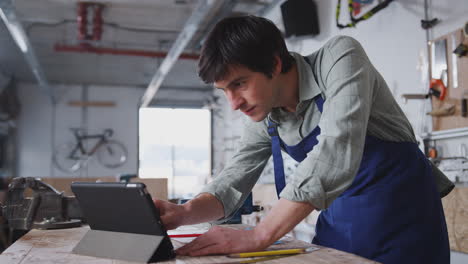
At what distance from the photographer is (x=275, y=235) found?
1.00m

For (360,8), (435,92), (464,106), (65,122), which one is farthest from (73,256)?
(65,122)

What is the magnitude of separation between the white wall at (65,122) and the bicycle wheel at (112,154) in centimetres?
12

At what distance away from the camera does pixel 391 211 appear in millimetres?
1110

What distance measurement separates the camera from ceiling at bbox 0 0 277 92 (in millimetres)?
6234

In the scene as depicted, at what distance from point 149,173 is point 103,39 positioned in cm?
451

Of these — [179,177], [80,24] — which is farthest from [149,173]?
[80,24]

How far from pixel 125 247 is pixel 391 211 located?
64 cm

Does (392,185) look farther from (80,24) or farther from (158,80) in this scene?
(158,80)

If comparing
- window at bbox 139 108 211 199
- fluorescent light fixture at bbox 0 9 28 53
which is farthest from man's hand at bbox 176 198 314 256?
window at bbox 139 108 211 199

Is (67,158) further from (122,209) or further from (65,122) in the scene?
(122,209)

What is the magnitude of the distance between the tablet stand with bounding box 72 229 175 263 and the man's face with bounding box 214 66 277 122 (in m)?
0.41

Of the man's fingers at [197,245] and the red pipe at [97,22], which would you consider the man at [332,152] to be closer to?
the man's fingers at [197,245]

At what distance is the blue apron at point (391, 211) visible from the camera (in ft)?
3.62

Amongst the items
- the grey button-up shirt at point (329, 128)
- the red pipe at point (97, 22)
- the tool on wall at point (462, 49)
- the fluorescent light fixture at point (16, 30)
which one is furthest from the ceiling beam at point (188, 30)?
the grey button-up shirt at point (329, 128)
